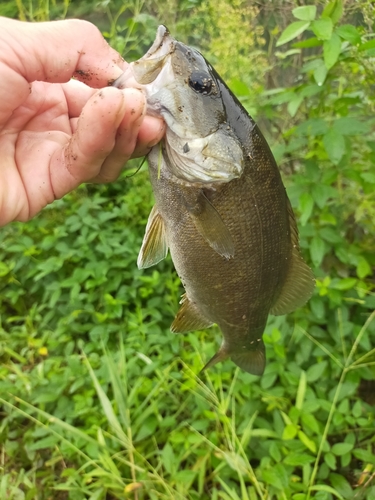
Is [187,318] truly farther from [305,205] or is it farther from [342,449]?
[342,449]

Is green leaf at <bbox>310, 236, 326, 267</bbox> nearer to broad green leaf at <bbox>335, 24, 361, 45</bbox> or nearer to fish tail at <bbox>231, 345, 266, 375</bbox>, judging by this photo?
fish tail at <bbox>231, 345, 266, 375</bbox>

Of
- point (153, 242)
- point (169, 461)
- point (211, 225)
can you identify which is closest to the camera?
point (211, 225)

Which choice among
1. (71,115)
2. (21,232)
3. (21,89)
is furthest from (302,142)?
(21,232)

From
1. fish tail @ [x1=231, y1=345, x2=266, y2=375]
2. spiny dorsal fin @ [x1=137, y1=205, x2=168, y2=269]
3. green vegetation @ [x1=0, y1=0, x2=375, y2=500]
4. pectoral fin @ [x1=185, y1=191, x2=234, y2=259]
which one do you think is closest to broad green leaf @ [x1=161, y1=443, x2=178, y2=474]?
green vegetation @ [x1=0, y1=0, x2=375, y2=500]

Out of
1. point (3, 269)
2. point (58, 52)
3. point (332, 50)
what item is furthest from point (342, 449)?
point (3, 269)

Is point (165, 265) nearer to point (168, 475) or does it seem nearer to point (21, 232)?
point (21, 232)

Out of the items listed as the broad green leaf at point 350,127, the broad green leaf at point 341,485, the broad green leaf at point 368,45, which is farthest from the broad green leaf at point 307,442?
the broad green leaf at point 368,45

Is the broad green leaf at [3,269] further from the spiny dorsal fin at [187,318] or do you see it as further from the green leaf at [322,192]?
the green leaf at [322,192]

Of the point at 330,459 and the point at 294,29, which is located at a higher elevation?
the point at 294,29
